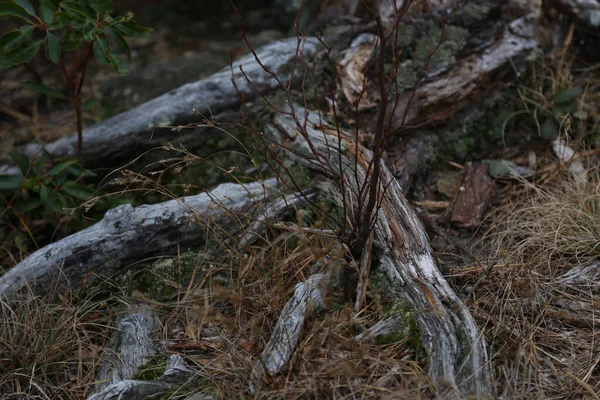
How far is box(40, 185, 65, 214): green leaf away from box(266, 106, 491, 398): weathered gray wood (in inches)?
58.0

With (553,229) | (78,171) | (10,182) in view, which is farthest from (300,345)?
(10,182)

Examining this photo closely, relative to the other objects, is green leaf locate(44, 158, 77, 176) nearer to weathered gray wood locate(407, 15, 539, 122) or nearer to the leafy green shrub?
the leafy green shrub

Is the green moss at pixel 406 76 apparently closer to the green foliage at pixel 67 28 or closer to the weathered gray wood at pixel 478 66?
the weathered gray wood at pixel 478 66

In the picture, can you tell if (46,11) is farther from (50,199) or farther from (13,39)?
(50,199)

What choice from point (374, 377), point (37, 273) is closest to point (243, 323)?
point (374, 377)

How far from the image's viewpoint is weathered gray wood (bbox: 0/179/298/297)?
9.20 feet

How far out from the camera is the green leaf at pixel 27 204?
3178mm

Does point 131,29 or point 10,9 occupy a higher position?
point 10,9

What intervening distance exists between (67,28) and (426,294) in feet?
7.92

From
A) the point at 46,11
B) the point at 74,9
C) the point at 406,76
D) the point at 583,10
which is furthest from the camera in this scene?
the point at 583,10

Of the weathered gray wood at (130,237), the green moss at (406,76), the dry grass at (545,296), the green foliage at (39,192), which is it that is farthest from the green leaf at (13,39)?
the dry grass at (545,296)

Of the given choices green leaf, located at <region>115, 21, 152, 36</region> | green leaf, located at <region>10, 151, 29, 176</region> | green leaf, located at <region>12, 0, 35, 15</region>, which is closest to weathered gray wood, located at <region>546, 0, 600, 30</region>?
green leaf, located at <region>115, 21, 152, 36</region>

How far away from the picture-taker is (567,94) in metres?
3.56

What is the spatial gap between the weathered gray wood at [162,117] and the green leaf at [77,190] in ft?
1.44
